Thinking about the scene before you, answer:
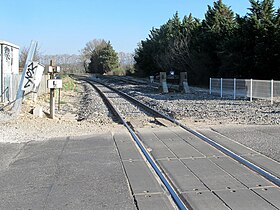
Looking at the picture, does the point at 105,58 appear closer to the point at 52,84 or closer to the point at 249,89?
the point at 249,89

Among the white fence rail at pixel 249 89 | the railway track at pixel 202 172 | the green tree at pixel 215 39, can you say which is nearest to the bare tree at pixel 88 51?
the green tree at pixel 215 39

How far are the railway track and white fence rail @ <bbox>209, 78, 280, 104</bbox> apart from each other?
1547 cm

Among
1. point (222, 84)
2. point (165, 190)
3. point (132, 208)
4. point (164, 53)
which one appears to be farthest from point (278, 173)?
point (164, 53)

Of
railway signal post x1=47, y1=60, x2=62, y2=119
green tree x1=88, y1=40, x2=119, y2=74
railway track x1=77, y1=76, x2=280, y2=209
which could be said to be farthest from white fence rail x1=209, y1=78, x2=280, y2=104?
green tree x1=88, y1=40, x2=119, y2=74

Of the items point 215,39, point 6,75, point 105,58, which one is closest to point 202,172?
point 6,75

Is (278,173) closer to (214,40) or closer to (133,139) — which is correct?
(133,139)

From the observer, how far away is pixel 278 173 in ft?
23.6

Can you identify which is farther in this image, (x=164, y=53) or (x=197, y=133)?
(x=164, y=53)

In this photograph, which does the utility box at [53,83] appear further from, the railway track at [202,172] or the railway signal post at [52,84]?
the railway track at [202,172]

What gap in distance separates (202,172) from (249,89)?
21.5 metres

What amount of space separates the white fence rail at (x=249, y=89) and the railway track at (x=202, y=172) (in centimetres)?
1547

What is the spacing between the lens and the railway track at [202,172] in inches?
229

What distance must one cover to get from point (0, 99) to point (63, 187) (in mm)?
17369

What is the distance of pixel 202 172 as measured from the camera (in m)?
7.34
